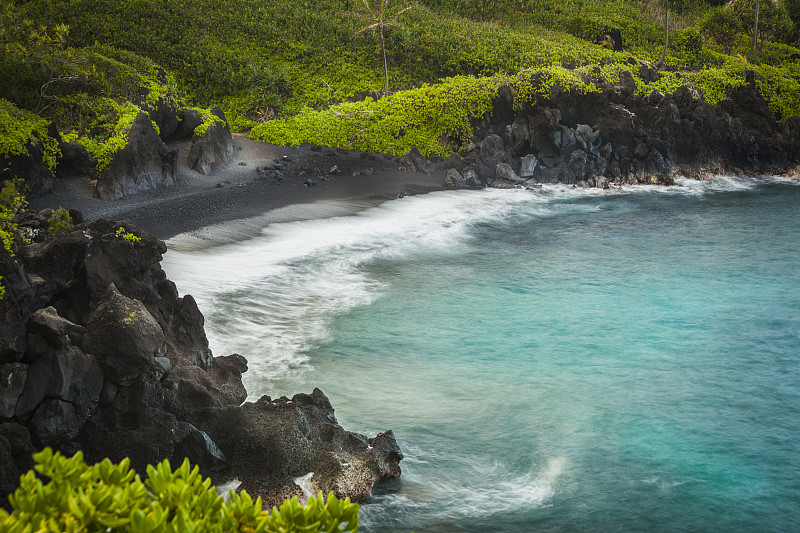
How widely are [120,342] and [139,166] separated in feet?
43.7

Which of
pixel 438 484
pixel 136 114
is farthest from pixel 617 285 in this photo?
pixel 136 114

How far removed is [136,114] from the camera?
1997cm

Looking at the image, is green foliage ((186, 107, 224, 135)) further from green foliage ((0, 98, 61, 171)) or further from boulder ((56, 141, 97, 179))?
green foliage ((0, 98, 61, 171))

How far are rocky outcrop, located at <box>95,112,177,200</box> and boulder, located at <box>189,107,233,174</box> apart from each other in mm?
1031

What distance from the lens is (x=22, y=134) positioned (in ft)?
55.1

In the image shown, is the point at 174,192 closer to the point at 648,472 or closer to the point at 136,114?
the point at 136,114

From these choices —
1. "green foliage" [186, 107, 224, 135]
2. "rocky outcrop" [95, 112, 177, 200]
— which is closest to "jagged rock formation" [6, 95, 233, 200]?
"rocky outcrop" [95, 112, 177, 200]

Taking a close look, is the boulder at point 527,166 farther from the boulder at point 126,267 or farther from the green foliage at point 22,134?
the boulder at point 126,267

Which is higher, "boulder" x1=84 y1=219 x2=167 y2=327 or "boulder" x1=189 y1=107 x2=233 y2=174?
"boulder" x1=189 y1=107 x2=233 y2=174

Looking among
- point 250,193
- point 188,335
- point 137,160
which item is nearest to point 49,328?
point 188,335

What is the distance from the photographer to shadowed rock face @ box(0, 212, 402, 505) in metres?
6.60

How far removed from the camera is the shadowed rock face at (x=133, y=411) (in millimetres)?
6602

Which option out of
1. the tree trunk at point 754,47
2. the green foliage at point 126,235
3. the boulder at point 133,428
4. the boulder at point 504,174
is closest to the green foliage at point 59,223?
the green foliage at point 126,235

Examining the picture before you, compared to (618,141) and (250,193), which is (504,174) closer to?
(618,141)
